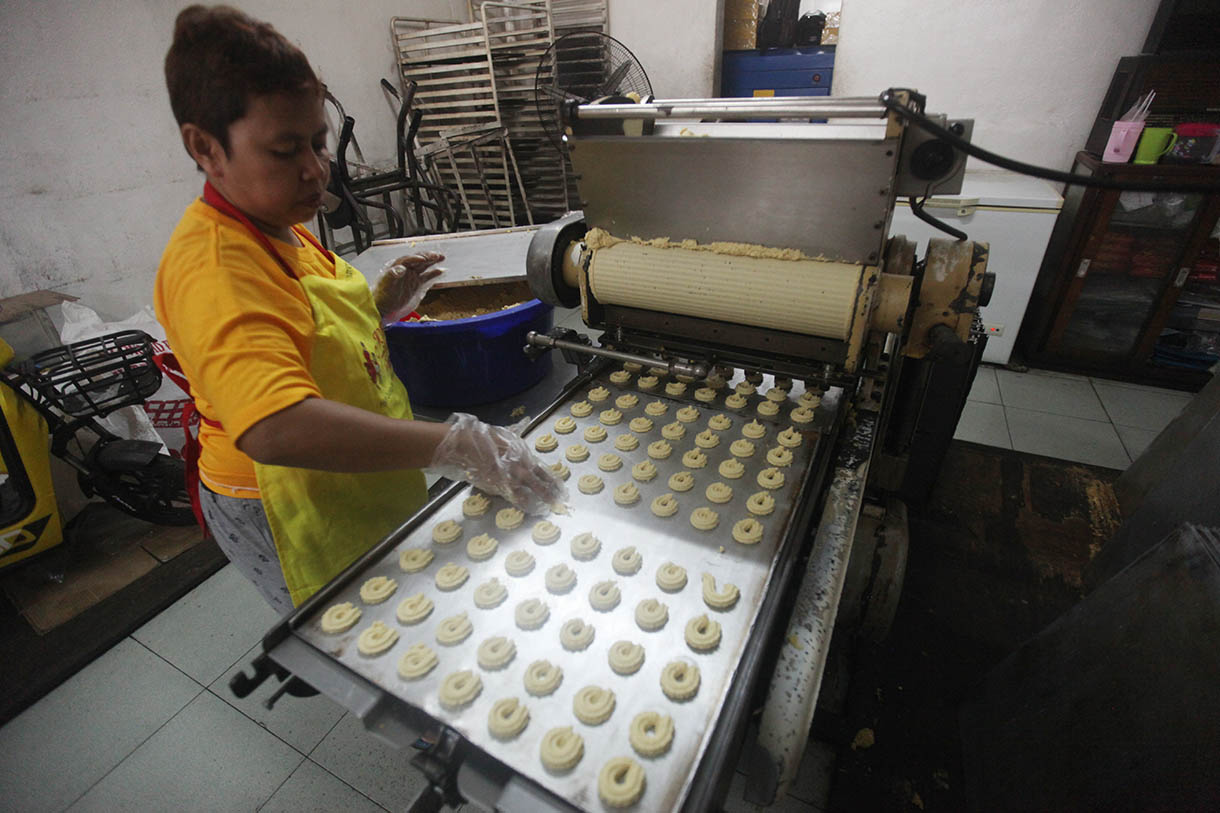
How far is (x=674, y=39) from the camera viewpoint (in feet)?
18.2

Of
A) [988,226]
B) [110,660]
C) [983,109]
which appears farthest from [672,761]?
[983,109]

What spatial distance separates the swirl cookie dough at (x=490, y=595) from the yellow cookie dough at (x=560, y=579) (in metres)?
0.10

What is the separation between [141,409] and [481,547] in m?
2.96

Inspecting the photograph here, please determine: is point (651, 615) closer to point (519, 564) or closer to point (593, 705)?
point (593, 705)

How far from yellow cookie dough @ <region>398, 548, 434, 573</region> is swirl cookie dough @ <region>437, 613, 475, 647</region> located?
0.18m

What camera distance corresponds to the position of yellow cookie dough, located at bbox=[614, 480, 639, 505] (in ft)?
4.64

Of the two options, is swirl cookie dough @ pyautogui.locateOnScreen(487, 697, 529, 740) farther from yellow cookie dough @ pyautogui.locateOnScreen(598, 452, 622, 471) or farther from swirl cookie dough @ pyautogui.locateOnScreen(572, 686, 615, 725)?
yellow cookie dough @ pyautogui.locateOnScreen(598, 452, 622, 471)

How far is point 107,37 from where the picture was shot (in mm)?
3525

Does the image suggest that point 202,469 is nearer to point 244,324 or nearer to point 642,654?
point 244,324

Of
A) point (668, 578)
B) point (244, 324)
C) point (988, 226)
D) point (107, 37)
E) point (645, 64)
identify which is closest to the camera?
point (244, 324)

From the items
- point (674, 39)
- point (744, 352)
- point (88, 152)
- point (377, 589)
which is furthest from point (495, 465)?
point (674, 39)

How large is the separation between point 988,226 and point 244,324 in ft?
15.4

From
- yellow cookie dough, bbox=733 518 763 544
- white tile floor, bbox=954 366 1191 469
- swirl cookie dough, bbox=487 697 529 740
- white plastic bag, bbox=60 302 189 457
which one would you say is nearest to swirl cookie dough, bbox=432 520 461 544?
swirl cookie dough, bbox=487 697 529 740

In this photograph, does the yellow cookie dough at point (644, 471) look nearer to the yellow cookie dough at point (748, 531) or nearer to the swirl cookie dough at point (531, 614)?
the yellow cookie dough at point (748, 531)
